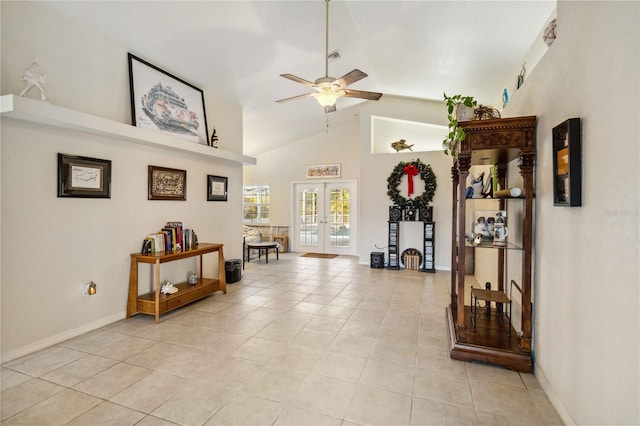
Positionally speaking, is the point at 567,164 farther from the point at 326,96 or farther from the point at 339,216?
the point at 339,216

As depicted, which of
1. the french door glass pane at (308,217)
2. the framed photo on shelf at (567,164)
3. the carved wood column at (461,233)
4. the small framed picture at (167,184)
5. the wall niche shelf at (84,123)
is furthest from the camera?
the french door glass pane at (308,217)

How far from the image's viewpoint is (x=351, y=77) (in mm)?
2977

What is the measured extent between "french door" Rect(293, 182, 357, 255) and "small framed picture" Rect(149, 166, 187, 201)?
14.8 ft

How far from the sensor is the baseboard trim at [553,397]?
5.82ft

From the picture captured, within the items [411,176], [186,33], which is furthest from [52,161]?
[411,176]

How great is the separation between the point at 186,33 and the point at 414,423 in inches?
168

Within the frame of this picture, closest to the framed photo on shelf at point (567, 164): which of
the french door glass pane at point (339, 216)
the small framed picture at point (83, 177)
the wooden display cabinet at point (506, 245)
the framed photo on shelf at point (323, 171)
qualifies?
the wooden display cabinet at point (506, 245)

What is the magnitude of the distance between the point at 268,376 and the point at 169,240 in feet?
7.65

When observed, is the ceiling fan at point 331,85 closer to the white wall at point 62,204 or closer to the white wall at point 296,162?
the white wall at point 62,204

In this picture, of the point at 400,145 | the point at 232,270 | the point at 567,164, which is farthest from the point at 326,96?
the point at 400,145

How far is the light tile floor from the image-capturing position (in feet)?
6.17

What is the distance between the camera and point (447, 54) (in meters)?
3.80

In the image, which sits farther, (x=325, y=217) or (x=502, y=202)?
(x=325, y=217)

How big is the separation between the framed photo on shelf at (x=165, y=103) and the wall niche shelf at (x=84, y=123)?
211mm
